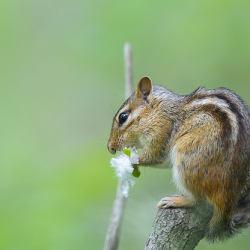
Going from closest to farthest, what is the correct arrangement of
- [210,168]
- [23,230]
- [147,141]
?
1. [210,168]
2. [147,141]
3. [23,230]

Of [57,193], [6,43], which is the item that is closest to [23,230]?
[57,193]

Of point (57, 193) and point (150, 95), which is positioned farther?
point (57, 193)

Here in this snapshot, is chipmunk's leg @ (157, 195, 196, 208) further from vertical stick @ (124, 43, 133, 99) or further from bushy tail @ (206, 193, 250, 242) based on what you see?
vertical stick @ (124, 43, 133, 99)

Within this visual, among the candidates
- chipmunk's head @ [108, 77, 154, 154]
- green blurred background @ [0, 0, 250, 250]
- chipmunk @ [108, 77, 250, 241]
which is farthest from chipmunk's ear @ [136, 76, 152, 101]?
green blurred background @ [0, 0, 250, 250]

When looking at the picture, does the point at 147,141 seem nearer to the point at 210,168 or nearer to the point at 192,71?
the point at 210,168

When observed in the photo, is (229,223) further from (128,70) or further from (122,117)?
(128,70)

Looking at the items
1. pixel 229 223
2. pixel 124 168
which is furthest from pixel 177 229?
pixel 124 168

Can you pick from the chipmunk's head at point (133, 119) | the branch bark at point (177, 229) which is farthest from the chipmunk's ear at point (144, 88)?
the branch bark at point (177, 229)
